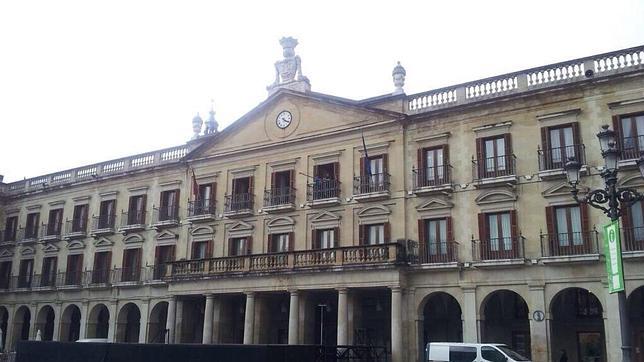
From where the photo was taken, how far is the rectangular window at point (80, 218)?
44.9 meters

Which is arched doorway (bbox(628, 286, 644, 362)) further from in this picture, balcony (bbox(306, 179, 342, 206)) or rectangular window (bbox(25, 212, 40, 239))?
rectangular window (bbox(25, 212, 40, 239))

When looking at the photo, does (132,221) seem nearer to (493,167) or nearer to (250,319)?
(250,319)

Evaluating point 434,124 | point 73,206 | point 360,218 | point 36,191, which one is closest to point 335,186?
point 360,218

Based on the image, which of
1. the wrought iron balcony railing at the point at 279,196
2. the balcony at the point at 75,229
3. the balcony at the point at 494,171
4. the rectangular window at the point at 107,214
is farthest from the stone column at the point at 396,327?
the balcony at the point at 75,229

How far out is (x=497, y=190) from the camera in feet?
94.5

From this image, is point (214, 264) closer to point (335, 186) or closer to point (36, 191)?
point (335, 186)

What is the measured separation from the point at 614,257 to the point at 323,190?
1999cm

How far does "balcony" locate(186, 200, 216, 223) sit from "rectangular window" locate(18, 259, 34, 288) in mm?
16273

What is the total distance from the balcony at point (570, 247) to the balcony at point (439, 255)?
402cm

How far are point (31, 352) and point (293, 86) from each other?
19520mm

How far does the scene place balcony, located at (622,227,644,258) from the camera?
81.9 feet

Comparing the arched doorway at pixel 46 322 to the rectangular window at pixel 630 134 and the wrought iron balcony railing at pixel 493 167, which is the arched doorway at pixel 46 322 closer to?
the wrought iron balcony railing at pixel 493 167

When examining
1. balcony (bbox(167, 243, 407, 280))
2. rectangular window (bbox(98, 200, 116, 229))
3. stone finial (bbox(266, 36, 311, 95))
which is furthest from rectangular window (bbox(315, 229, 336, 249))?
rectangular window (bbox(98, 200, 116, 229))

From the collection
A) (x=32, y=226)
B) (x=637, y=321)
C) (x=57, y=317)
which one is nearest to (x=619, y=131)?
(x=637, y=321)
